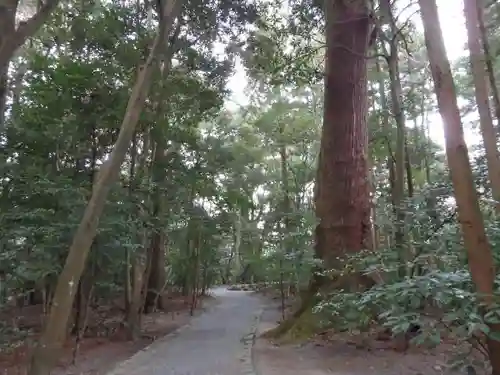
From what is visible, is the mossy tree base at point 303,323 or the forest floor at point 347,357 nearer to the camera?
the forest floor at point 347,357

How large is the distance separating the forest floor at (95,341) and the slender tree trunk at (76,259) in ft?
10.2

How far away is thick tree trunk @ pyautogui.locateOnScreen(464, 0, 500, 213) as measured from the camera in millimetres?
4387

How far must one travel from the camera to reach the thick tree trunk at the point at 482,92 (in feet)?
14.4

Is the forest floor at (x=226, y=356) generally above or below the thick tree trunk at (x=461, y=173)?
below

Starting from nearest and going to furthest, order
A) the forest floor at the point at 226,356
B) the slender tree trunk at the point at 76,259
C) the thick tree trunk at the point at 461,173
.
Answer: the thick tree trunk at the point at 461,173 < the slender tree trunk at the point at 76,259 < the forest floor at the point at 226,356

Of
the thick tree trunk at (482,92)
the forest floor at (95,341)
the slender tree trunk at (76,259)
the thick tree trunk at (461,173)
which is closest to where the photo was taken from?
the thick tree trunk at (461,173)

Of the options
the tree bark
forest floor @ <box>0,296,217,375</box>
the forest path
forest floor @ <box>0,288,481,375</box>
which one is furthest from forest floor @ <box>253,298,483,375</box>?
forest floor @ <box>0,296,217,375</box>

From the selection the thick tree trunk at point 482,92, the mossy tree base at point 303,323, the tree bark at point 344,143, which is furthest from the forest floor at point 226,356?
the thick tree trunk at point 482,92

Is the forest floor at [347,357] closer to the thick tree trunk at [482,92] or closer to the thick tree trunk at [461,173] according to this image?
the thick tree trunk at [482,92]

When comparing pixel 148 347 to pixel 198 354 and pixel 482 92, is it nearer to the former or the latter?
pixel 198 354

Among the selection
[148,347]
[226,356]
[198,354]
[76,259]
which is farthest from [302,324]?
[76,259]

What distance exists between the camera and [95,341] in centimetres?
1015

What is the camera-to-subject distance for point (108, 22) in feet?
30.1

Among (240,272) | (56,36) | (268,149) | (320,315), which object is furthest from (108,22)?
Result: (240,272)
